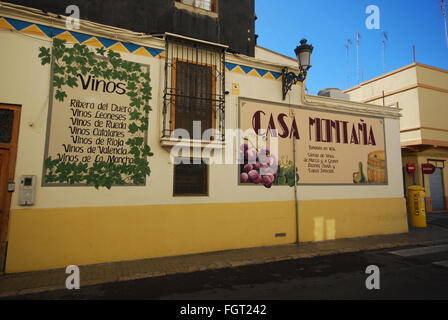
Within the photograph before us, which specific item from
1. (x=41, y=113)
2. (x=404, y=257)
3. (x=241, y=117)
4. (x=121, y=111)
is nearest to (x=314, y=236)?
(x=404, y=257)

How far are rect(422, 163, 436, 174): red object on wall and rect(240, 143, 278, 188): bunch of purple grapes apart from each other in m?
11.9

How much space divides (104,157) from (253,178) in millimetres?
4014

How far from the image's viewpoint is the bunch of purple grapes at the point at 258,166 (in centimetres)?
748

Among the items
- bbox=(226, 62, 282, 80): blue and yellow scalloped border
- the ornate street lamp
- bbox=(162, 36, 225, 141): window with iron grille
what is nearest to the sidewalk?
bbox=(162, 36, 225, 141): window with iron grille

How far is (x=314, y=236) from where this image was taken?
319 inches

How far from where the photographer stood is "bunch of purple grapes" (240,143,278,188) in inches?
295

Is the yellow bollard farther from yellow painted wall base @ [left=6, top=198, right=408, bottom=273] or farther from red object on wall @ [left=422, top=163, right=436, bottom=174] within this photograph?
red object on wall @ [left=422, top=163, right=436, bottom=174]

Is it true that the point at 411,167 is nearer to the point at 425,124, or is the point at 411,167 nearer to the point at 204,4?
the point at 425,124

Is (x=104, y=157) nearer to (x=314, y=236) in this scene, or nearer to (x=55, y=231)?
(x=55, y=231)

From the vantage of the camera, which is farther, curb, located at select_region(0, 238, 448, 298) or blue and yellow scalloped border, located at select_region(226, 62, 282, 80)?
blue and yellow scalloped border, located at select_region(226, 62, 282, 80)

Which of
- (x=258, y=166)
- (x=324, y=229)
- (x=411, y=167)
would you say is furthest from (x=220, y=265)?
(x=411, y=167)

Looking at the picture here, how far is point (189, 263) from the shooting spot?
5.80 m
